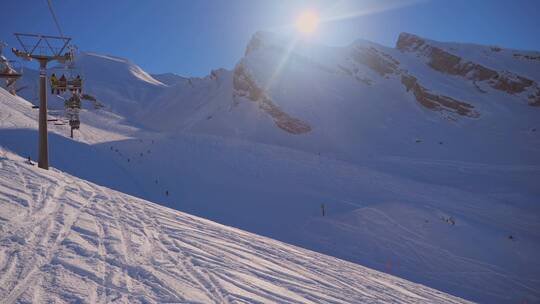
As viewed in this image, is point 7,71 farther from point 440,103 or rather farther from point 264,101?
point 440,103

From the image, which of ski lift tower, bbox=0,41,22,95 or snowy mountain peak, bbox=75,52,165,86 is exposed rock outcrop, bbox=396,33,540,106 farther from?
snowy mountain peak, bbox=75,52,165,86

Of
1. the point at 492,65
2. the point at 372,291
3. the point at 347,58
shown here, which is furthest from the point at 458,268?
the point at 492,65

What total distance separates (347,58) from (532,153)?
2749 cm

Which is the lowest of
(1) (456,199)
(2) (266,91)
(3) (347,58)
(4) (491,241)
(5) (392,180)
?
(4) (491,241)

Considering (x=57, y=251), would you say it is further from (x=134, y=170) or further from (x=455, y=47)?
(x=455, y=47)

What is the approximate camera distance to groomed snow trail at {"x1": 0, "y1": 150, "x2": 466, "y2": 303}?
3658mm

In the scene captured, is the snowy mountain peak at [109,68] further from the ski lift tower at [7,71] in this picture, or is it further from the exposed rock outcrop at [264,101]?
the ski lift tower at [7,71]

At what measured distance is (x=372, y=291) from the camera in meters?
5.69

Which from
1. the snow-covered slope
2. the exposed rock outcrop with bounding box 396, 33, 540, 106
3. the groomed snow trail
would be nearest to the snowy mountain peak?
the snow-covered slope

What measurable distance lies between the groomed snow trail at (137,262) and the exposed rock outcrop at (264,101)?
25812 millimetres

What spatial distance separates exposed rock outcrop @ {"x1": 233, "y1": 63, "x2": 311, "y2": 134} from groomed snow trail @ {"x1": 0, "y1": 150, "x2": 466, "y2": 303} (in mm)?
25812

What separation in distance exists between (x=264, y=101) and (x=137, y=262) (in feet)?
107

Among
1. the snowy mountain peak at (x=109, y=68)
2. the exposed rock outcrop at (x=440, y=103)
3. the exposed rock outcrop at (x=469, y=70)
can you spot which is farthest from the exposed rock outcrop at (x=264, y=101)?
the snowy mountain peak at (x=109, y=68)

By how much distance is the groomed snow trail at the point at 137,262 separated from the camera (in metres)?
3.66
